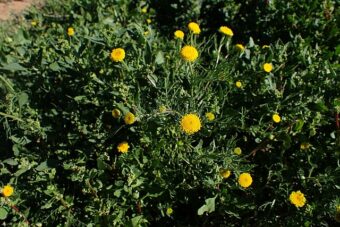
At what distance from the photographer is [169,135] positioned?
2.10 m

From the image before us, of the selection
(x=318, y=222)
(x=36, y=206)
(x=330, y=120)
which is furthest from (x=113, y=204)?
(x=330, y=120)

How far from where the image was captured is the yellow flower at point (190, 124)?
187 cm

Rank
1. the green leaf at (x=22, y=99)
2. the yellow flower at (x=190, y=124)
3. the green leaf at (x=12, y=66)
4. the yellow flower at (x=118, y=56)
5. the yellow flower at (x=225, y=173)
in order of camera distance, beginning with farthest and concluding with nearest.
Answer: the green leaf at (x=12, y=66)
the green leaf at (x=22, y=99)
the yellow flower at (x=118, y=56)
the yellow flower at (x=225, y=173)
the yellow flower at (x=190, y=124)

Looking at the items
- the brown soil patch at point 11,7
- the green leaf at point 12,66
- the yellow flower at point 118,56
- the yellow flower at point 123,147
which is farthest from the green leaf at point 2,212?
the brown soil patch at point 11,7

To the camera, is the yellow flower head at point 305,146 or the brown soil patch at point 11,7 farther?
the brown soil patch at point 11,7

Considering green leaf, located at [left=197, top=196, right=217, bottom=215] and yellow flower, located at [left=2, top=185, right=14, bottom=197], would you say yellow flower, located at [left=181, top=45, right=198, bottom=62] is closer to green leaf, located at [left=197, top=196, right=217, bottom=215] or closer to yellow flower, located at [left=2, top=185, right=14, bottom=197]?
green leaf, located at [left=197, top=196, right=217, bottom=215]

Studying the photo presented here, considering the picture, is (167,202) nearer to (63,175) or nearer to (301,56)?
(63,175)

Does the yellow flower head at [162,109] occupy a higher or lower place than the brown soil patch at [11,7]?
lower

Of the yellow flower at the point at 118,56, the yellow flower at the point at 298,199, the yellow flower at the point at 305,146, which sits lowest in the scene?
the yellow flower at the point at 298,199

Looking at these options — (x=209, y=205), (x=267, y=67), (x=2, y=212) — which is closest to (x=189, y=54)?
(x=267, y=67)

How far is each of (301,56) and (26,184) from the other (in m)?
1.88

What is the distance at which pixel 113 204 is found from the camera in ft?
6.73

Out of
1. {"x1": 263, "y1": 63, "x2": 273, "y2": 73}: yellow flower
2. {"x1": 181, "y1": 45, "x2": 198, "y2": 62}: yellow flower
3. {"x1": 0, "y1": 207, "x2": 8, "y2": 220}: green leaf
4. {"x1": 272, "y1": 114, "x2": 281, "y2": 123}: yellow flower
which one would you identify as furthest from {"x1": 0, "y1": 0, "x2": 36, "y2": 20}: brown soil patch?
{"x1": 272, "y1": 114, "x2": 281, "y2": 123}: yellow flower

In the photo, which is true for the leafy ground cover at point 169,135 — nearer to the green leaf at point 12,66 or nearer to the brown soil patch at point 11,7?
the green leaf at point 12,66
